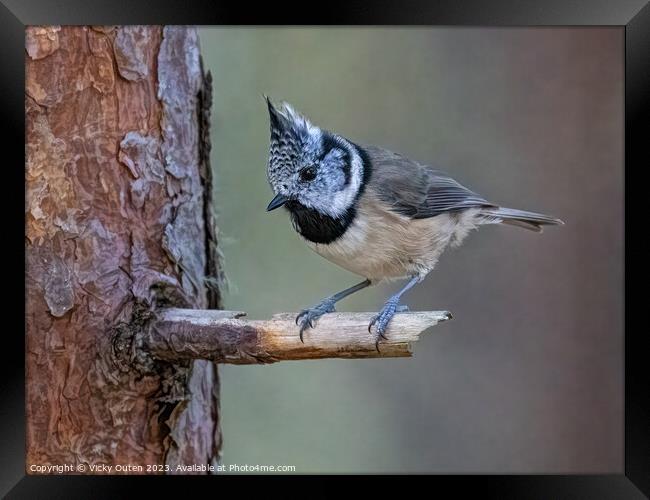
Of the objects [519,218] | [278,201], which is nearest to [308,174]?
[278,201]

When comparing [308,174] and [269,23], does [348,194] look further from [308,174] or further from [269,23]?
[269,23]

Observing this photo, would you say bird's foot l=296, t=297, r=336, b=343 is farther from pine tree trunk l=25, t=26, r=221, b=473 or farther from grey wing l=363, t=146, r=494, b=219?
grey wing l=363, t=146, r=494, b=219

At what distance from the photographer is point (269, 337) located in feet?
6.89

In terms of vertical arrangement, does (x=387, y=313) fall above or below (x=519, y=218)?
below

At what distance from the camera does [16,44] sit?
2139 mm

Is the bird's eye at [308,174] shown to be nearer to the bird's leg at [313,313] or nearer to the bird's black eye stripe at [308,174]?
the bird's black eye stripe at [308,174]

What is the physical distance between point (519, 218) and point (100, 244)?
179 centimetres

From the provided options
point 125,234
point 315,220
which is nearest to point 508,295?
point 315,220

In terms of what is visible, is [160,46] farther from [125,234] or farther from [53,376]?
[53,376]

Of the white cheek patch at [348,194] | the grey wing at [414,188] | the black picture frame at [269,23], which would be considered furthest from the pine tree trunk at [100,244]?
the grey wing at [414,188]

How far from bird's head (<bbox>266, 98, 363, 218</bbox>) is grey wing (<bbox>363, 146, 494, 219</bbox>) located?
18 centimetres

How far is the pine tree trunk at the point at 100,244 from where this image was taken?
219 centimetres

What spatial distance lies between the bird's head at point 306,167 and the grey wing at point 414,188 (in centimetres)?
18

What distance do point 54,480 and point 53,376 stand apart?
328 mm
